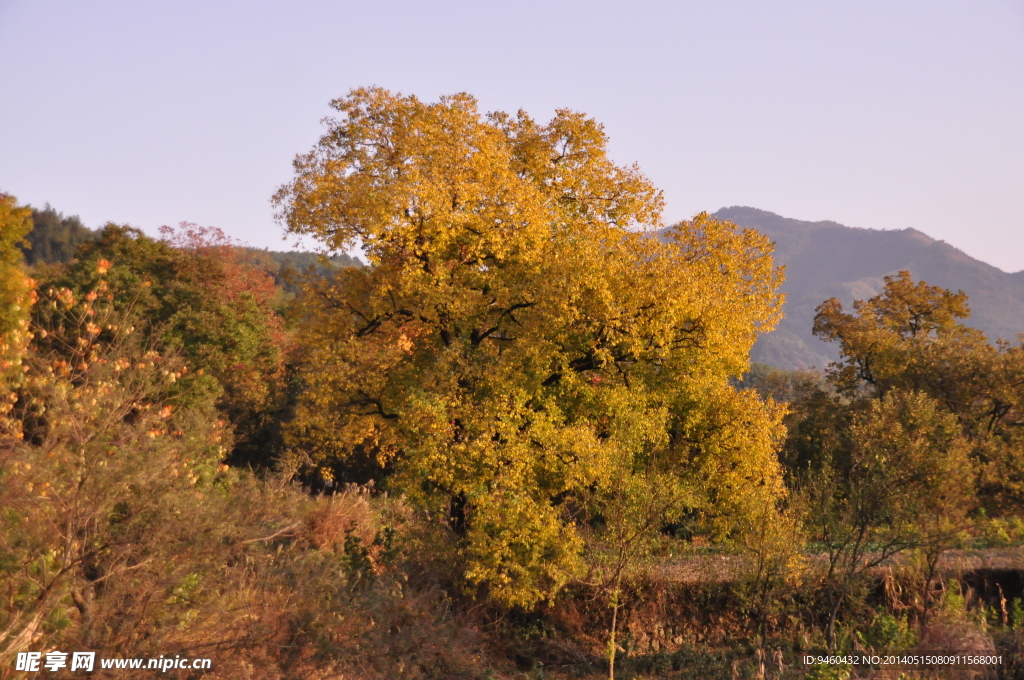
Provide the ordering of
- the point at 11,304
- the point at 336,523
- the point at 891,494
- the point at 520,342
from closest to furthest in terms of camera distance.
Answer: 1. the point at 891,494
2. the point at 520,342
3. the point at 336,523
4. the point at 11,304

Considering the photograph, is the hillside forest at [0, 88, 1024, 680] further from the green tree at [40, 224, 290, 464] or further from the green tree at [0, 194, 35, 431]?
the green tree at [40, 224, 290, 464]

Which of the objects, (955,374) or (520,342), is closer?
(520,342)

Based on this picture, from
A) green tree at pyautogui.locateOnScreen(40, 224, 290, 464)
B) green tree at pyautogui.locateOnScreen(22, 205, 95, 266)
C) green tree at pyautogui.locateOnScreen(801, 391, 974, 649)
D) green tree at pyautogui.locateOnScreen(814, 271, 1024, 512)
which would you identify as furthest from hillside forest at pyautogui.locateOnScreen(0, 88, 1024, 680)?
green tree at pyautogui.locateOnScreen(22, 205, 95, 266)

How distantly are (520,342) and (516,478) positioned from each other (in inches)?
117

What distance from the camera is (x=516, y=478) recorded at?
13.0 metres

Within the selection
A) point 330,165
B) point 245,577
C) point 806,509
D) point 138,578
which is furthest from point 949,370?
point 138,578

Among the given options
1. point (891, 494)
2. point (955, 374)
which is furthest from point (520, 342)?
point (955, 374)

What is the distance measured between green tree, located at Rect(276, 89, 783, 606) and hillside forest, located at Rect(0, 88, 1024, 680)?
0.07m

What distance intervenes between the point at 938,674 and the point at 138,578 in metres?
12.7

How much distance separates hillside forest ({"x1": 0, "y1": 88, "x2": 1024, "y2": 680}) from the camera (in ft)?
33.7

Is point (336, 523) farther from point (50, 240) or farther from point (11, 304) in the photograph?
point (50, 240)

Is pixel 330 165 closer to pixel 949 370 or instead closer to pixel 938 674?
pixel 938 674

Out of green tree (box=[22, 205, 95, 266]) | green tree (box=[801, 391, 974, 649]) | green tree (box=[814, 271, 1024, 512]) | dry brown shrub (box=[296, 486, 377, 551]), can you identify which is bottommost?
dry brown shrub (box=[296, 486, 377, 551])

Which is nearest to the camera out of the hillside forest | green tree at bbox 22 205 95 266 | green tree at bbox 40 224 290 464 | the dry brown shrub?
the hillside forest
